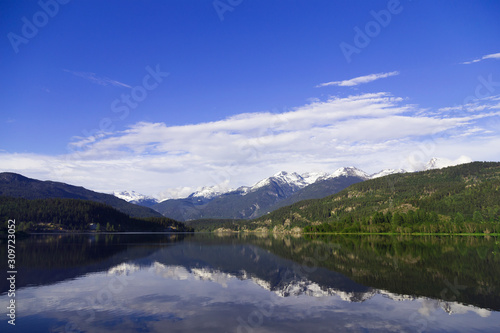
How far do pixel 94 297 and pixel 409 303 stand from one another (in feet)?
121

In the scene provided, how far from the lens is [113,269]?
62.4 meters

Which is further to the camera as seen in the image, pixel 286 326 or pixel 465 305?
pixel 465 305

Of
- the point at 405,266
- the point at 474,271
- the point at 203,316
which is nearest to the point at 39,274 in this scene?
the point at 203,316

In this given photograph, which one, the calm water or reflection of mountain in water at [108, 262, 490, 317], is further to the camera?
reflection of mountain in water at [108, 262, 490, 317]

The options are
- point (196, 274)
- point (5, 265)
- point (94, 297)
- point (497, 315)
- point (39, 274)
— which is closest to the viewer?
point (497, 315)

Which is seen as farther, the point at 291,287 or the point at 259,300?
the point at 291,287

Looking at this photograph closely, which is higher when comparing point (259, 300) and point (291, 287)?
point (259, 300)

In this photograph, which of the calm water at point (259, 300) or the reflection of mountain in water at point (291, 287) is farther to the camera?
the reflection of mountain in water at point (291, 287)

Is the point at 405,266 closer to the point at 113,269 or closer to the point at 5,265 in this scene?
the point at 113,269

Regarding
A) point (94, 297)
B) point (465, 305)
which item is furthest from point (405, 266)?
point (94, 297)

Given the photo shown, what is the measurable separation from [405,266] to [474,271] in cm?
1133

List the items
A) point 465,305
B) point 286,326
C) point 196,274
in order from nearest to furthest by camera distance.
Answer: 1. point 286,326
2. point 465,305
3. point 196,274

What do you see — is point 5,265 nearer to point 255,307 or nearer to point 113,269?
point 113,269

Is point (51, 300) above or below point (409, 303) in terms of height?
above
